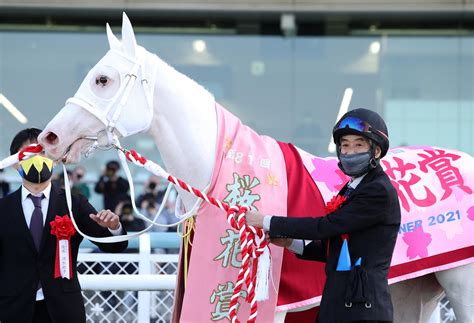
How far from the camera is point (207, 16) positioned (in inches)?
403

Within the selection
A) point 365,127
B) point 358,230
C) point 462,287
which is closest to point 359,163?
point 365,127

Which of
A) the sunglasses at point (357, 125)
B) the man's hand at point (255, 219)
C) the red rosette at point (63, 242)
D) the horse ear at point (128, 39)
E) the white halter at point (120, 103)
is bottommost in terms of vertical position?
the red rosette at point (63, 242)

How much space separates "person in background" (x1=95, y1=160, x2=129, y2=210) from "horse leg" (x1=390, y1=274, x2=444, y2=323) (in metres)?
4.83

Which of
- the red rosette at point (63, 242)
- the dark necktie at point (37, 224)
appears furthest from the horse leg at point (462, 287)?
the dark necktie at point (37, 224)

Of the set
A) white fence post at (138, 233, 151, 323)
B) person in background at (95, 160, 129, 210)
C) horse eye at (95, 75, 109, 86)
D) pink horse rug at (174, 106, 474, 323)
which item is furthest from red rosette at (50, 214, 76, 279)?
person in background at (95, 160, 129, 210)

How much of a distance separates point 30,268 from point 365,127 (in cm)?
155

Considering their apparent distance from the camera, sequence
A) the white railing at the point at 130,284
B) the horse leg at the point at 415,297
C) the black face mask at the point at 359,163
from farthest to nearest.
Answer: the white railing at the point at 130,284, the horse leg at the point at 415,297, the black face mask at the point at 359,163

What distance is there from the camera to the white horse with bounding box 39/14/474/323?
3.33 metres

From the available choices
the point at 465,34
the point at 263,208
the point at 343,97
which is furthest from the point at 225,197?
the point at 465,34

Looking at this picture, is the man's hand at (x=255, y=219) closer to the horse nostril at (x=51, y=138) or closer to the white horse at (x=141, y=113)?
the white horse at (x=141, y=113)

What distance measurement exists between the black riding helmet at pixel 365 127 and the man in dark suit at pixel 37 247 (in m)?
1.08

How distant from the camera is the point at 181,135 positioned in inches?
136

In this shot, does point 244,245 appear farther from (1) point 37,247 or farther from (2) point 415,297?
(2) point 415,297

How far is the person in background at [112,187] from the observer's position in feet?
28.3
